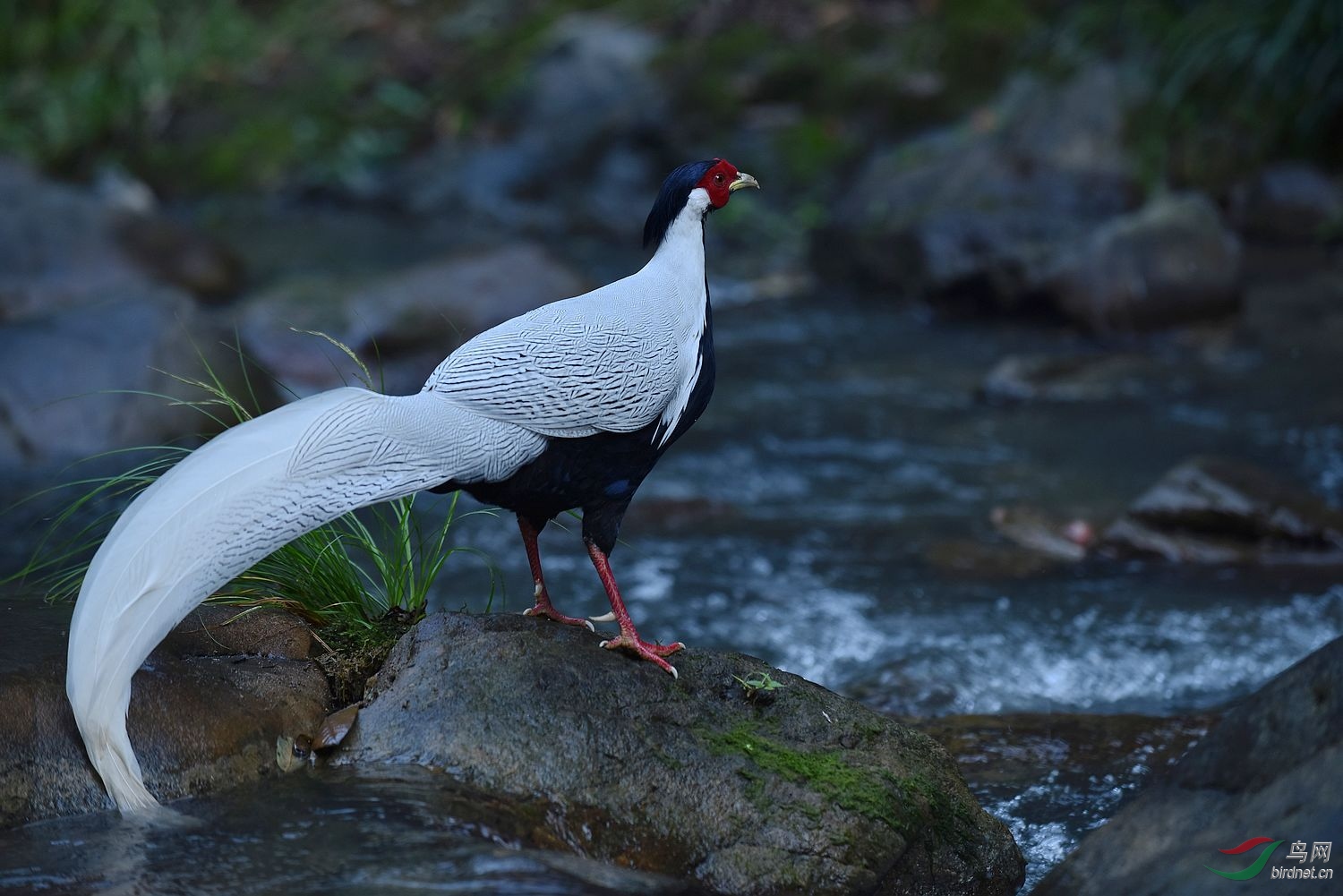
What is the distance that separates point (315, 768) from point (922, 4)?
37.8 ft

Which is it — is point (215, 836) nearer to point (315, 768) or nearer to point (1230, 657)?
point (315, 768)

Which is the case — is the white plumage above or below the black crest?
below

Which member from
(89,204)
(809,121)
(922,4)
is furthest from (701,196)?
(922,4)

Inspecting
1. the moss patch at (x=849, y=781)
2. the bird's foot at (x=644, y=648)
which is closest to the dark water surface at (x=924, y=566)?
the moss patch at (x=849, y=781)

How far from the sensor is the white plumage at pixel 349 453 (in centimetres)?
244

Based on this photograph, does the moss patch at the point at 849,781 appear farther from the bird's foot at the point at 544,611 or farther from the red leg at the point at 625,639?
the bird's foot at the point at 544,611

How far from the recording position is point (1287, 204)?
9531mm

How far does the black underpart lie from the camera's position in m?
2.88

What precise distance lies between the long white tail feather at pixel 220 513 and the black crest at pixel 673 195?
0.81m

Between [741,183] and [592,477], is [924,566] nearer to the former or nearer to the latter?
[741,183]

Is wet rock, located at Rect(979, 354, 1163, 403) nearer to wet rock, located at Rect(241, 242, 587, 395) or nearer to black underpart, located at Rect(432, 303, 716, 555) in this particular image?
wet rock, located at Rect(241, 242, 587, 395)

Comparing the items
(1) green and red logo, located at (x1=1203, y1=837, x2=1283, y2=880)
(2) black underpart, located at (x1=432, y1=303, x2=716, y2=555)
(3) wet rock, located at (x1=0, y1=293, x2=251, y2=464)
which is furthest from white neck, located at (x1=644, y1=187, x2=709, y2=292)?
(3) wet rock, located at (x1=0, y1=293, x2=251, y2=464)

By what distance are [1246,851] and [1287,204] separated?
27.7ft

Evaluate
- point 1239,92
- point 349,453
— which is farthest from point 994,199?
point 349,453
